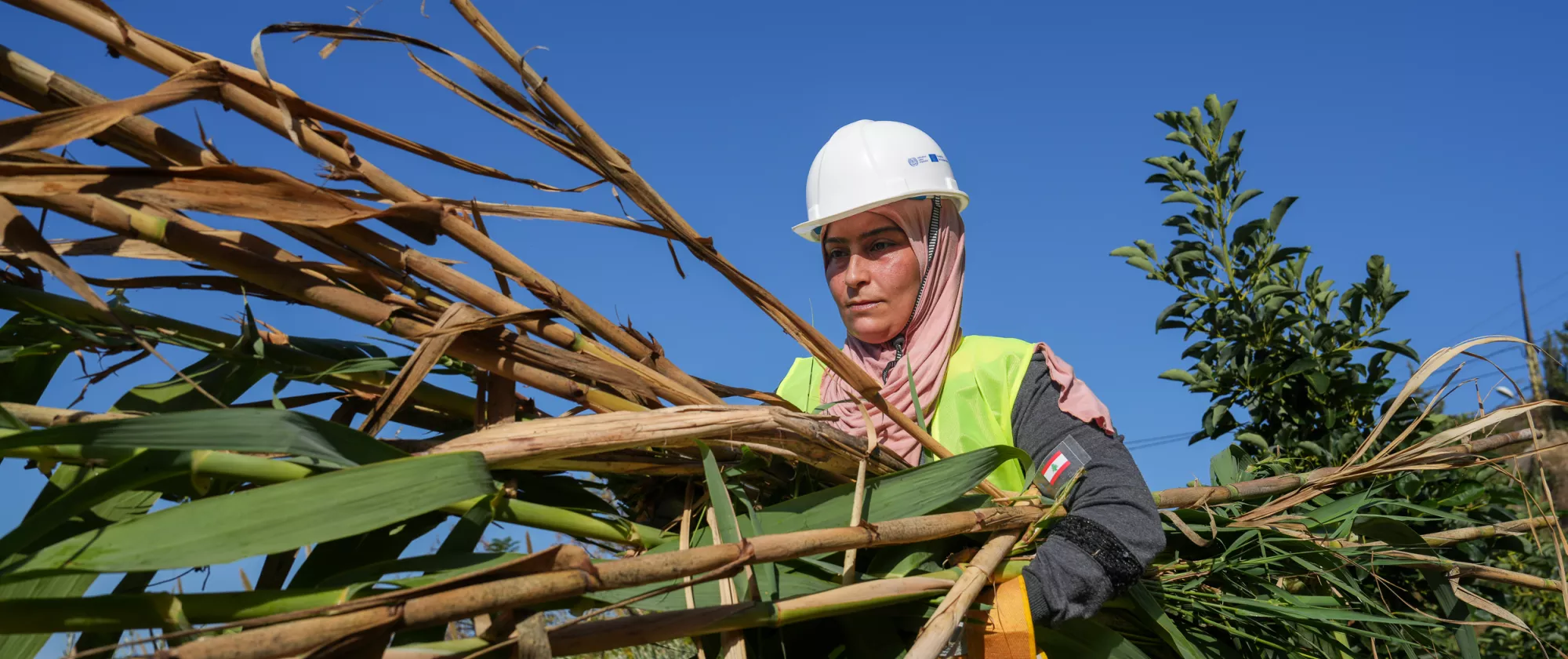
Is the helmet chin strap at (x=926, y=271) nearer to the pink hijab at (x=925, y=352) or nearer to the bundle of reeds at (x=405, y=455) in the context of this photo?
the pink hijab at (x=925, y=352)

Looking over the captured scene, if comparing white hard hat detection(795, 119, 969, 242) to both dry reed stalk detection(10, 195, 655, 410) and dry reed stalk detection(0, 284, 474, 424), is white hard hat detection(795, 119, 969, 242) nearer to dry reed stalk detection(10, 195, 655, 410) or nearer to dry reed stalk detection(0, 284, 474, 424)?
dry reed stalk detection(10, 195, 655, 410)

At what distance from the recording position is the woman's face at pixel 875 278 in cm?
274

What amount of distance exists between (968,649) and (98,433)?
1320mm

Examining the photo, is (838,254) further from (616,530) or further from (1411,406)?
(1411,406)

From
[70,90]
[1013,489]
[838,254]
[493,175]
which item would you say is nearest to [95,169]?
[70,90]

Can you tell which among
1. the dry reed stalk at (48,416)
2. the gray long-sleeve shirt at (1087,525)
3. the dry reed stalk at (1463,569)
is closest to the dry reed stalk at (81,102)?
the dry reed stalk at (48,416)

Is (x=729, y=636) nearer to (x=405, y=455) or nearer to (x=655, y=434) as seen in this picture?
(x=655, y=434)

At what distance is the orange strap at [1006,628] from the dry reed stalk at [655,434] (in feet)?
1.19

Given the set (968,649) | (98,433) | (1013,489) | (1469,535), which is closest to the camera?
(98,433)

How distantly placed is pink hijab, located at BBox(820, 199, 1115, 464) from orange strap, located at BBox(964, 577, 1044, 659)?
557 millimetres

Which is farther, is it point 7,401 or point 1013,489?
point 1013,489

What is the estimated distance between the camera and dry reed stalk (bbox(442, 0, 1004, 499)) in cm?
158

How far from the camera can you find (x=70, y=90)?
1.30 meters

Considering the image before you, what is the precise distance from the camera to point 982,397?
2.45 m
